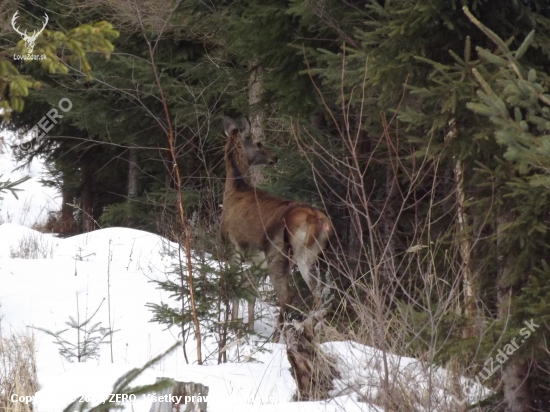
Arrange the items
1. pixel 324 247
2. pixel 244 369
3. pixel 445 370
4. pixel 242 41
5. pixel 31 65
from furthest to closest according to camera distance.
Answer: pixel 31 65, pixel 242 41, pixel 324 247, pixel 244 369, pixel 445 370

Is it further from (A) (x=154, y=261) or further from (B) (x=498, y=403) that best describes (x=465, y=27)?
(A) (x=154, y=261)

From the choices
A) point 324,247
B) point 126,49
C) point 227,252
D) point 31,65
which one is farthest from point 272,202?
point 31,65

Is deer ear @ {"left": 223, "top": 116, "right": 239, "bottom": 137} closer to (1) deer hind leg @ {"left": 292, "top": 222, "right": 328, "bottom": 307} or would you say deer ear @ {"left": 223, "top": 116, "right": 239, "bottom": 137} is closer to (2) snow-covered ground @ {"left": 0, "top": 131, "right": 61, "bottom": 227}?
(1) deer hind leg @ {"left": 292, "top": 222, "right": 328, "bottom": 307}

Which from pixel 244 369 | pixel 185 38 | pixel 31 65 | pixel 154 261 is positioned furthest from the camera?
pixel 31 65

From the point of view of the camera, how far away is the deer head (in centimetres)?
1012

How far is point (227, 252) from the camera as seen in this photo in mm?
7695

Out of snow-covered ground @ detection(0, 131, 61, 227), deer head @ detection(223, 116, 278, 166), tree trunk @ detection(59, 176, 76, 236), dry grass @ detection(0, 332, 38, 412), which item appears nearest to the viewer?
dry grass @ detection(0, 332, 38, 412)

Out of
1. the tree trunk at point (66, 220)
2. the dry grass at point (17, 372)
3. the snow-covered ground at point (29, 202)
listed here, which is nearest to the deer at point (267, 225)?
the dry grass at point (17, 372)

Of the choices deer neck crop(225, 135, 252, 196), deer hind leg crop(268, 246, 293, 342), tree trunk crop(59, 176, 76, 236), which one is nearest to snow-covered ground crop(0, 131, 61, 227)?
tree trunk crop(59, 176, 76, 236)

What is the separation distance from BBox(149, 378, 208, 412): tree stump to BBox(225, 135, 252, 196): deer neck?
451 cm

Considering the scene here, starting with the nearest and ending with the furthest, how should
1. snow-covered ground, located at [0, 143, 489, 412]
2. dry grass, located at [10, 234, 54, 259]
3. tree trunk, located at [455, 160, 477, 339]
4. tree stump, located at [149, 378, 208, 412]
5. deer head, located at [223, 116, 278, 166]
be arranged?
1. tree stump, located at [149, 378, 208, 412]
2. snow-covered ground, located at [0, 143, 489, 412]
3. tree trunk, located at [455, 160, 477, 339]
4. deer head, located at [223, 116, 278, 166]
5. dry grass, located at [10, 234, 54, 259]

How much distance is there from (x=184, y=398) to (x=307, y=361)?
98 centimetres

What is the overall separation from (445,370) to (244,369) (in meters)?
1.51

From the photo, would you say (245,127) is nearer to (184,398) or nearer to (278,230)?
(278,230)
